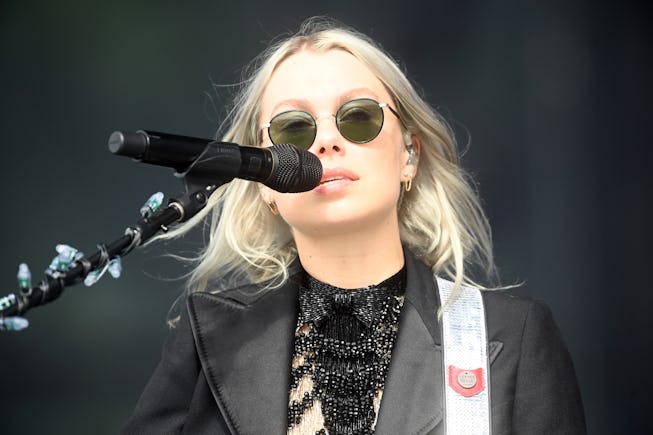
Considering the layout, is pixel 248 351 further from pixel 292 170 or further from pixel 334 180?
pixel 292 170

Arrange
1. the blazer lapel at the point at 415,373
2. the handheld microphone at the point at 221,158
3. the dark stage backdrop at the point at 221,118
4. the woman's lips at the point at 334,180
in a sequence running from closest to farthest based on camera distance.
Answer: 1. the handheld microphone at the point at 221,158
2. the blazer lapel at the point at 415,373
3. the woman's lips at the point at 334,180
4. the dark stage backdrop at the point at 221,118

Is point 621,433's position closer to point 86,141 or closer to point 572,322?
point 572,322

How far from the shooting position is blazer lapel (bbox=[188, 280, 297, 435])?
8.46 ft

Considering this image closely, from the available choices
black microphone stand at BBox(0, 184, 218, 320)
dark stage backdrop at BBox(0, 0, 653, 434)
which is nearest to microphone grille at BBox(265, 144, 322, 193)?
black microphone stand at BBox(0, 184, 218, 320)

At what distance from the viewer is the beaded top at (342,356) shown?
259 cm

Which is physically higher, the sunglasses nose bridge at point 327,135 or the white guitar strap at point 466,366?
the sunglasses nose bridge at point 327,135

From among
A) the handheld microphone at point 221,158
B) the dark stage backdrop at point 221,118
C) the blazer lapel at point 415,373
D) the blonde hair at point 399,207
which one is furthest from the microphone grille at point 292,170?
the dark stage backdrop at point 221,118

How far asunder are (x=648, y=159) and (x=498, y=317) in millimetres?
1209

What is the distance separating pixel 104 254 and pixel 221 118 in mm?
2241

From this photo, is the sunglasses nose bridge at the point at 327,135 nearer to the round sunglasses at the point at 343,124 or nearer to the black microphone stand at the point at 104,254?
the round sunglasses at the point at 343,124

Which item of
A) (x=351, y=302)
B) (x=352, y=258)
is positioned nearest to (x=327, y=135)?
(x=352, y=258)

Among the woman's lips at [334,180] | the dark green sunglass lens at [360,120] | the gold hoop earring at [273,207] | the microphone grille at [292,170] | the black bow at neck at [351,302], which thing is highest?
the dark green sunglass lens at [360,120]

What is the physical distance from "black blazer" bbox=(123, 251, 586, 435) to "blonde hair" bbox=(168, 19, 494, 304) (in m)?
0.21

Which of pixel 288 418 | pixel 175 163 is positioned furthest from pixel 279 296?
pixel 175 163
